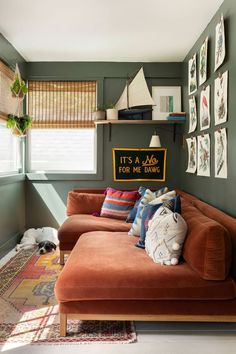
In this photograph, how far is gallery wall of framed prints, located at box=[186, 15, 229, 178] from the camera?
295cm

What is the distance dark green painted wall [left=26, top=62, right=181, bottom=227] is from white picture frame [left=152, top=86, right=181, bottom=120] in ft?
0.29

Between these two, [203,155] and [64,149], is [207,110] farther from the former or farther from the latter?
[64,149]

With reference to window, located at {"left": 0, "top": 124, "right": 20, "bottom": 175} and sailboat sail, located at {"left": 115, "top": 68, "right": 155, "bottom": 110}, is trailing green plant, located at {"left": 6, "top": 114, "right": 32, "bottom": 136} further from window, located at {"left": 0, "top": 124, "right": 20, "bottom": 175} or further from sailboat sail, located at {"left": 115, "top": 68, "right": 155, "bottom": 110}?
sailboat sail, located at {"left": 115, "top": 68, "right": 155, "bottom": 110}

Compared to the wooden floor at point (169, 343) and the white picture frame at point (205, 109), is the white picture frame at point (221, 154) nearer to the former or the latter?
the white picture frame at point (205, 109)

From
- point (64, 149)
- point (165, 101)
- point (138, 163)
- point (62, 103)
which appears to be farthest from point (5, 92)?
point (165, 101)

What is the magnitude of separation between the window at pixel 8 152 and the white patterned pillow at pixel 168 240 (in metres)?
2.44

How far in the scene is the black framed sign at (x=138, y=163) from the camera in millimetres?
4797

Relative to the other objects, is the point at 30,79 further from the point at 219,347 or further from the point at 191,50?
the point at 219,347

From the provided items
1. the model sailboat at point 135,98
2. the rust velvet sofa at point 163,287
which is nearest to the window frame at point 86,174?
the model sailboat at point 135,98

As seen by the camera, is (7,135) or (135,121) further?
(135,121)

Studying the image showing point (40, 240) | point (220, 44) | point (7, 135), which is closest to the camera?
point (220, 44)

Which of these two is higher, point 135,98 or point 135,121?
point 135,98

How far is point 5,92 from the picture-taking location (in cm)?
404

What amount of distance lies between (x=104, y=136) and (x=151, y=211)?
2122 millimetres
